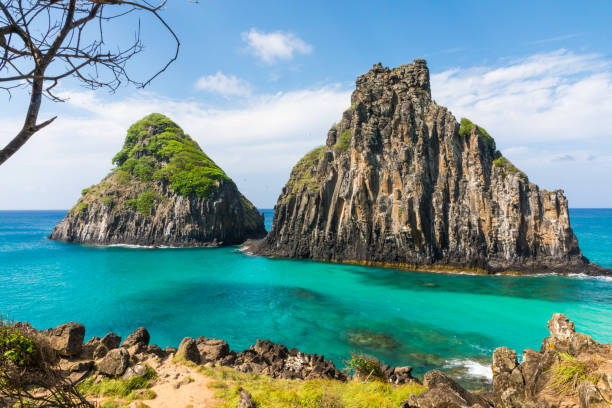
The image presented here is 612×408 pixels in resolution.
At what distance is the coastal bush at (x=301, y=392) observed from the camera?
8.23 meters

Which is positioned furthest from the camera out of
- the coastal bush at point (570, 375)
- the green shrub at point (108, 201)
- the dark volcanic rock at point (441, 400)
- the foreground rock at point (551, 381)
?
the green shrub at point (108, 201)

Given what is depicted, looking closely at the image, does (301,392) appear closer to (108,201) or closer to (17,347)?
(17,347)

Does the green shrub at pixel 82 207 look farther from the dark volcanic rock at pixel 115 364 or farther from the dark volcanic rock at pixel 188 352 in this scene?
the dark volcanic rock at pixel 115 364

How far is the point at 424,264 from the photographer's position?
143ft

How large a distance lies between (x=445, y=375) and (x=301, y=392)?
4.38 meters

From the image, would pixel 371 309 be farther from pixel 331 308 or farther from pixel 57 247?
pixel 57 247

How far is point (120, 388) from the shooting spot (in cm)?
943

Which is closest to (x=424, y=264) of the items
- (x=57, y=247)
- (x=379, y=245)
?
Answer: (x=379, y=245)

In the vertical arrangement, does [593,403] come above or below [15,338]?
above

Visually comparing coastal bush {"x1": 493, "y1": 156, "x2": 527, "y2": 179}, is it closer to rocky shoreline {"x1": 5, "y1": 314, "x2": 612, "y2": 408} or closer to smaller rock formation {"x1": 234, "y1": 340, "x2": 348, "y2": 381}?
rocky shoreline {"x1": 5, "y1": 314, "x2": 612, "y2": 408}

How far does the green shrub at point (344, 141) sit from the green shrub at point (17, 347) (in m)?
50.4

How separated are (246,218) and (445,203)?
53.0m

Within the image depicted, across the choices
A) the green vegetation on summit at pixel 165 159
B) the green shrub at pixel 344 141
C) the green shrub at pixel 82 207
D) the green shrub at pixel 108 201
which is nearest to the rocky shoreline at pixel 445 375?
the green shrub at pixel 344 141

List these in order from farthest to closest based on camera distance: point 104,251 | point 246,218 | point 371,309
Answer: point 246,218, point 104,251, point 371,309
